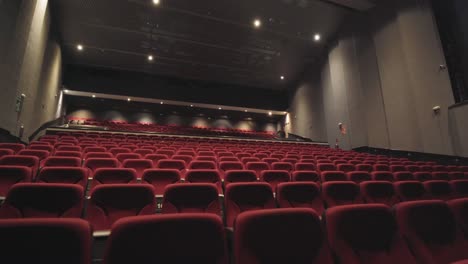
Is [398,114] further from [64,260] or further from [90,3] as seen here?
[90,3]

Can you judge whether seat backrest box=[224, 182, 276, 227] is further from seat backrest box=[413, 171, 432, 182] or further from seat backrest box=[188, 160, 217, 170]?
seat backrest box=[413, 171, 432, 182]

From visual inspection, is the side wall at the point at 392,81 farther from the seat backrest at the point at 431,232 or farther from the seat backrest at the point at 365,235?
the seat backrest at the point at 365,235

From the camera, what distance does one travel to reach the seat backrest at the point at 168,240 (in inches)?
27.7

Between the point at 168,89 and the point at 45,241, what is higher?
the point at 168,89

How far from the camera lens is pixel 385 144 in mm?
6551

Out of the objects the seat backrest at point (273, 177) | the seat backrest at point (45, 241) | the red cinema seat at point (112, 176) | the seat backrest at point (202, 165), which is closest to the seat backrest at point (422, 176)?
the seat backrest at point (273, 177)

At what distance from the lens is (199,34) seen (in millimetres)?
8359

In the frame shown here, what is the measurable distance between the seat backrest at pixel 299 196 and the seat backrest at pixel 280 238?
0.74 metres

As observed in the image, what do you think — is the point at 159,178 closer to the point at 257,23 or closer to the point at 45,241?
the point at 45,241

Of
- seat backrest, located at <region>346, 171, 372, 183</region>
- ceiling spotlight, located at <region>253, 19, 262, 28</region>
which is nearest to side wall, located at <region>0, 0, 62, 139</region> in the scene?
seat backrest, located at <region>346, 171, 372, 183</region>

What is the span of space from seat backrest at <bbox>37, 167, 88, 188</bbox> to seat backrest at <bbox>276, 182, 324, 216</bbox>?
1540 millimetres

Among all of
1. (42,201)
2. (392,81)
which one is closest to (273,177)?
(42,201)

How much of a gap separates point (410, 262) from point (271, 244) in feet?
2.27

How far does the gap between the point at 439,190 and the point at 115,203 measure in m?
2.74
